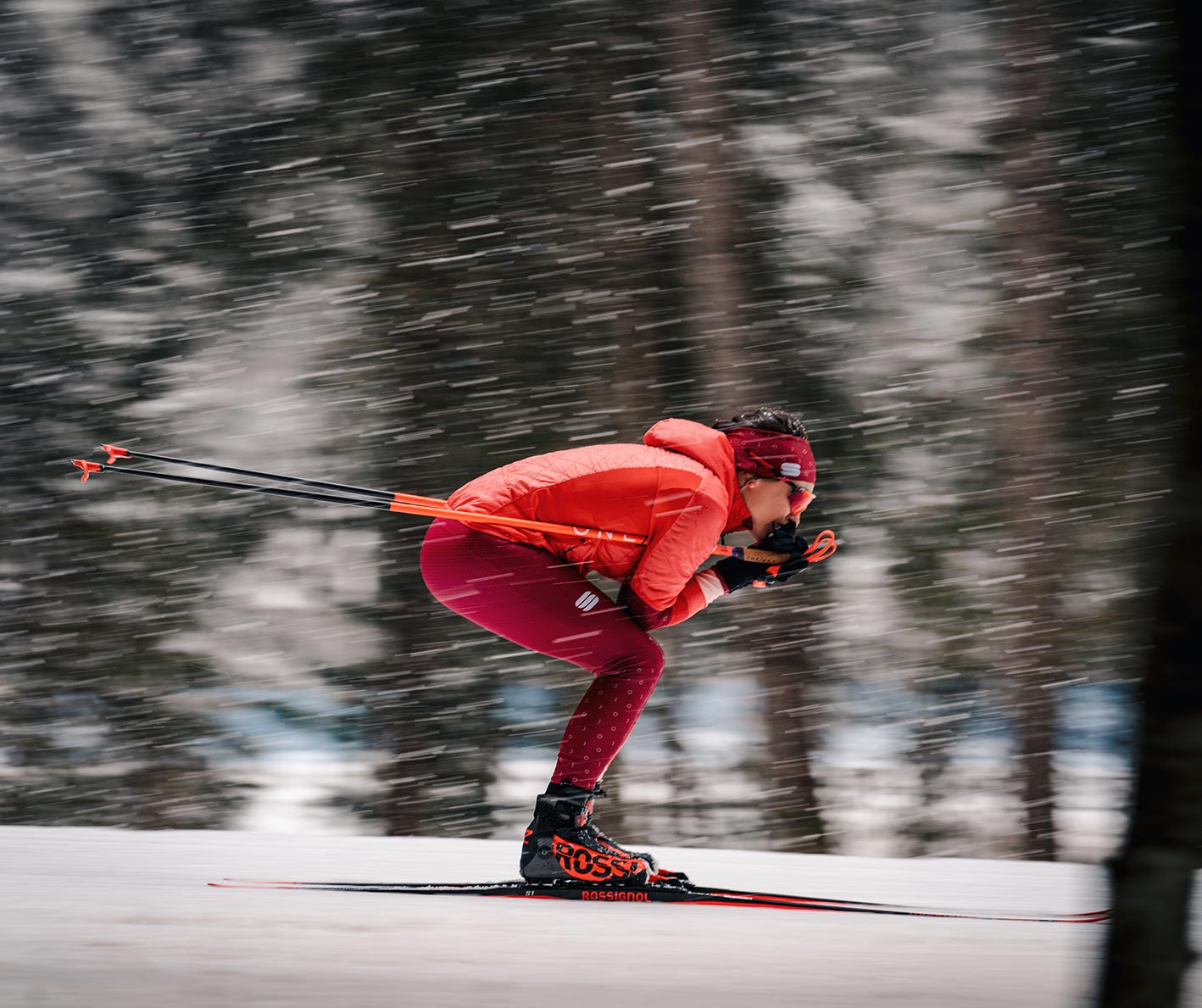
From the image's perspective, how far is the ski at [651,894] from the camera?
2.51 m

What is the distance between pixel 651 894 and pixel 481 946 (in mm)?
711

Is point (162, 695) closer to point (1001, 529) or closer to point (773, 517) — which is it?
point (773, 517)

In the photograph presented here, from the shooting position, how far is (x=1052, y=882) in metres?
3.12

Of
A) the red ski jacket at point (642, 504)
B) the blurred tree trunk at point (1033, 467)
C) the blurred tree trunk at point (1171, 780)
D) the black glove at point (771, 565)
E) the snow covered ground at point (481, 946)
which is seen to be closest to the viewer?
the blurred tree trunk at point (1171, 780)

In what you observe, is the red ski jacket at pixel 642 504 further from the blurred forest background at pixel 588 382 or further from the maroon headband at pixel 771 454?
the blurred forest background at pixel 588 382

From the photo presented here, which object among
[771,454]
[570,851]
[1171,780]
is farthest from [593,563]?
[1171,780]

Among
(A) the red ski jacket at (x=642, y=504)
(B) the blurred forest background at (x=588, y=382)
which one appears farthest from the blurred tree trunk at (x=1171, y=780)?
(B) the blurred forest background at (x=588, y=382)

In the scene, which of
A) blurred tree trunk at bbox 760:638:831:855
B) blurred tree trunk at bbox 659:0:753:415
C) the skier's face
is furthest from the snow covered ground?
blurred tree trunk at bbox 659:0:753:415

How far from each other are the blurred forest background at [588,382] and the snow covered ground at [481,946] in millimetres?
1876

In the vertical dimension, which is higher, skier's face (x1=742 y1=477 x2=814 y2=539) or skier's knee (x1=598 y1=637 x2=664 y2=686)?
skier's face (x1=742 y1=477 x2=814 y2=539)

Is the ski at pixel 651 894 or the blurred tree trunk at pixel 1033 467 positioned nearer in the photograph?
the ski at pixel 651 894

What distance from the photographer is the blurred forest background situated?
191 inches

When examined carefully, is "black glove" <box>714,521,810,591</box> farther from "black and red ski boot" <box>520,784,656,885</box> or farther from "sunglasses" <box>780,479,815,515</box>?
"black and red ski boot" <box>520,784,656,885</box>

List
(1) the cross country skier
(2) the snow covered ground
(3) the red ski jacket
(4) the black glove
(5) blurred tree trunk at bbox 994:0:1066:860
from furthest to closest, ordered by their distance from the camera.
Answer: (5) blurred tree trunk at bbox 994:0:1066:860 → (4) the black glove → (1) the cross country skier → (3) the red ski jacket → (2) the snow covered ground
